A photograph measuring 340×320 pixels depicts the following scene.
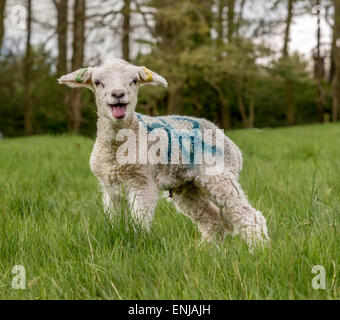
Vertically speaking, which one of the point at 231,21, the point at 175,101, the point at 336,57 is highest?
the point at 231,21

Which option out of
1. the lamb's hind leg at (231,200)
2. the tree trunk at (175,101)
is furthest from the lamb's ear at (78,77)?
the tree trunk at (175,101)

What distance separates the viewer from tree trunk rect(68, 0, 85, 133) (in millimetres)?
9751

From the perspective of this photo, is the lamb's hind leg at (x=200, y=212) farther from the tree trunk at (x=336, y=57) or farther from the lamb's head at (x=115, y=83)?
the tree trunk at (x=336, y=57)

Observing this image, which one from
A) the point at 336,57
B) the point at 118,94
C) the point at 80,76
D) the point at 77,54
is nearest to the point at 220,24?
the point at 336,57

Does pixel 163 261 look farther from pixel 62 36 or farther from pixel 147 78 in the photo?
pixel 62 36

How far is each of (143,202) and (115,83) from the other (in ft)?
2.37

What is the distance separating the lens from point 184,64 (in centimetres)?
1421

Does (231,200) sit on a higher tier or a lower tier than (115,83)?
lower

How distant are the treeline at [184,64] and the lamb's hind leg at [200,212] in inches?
238

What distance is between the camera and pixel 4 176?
4371mm

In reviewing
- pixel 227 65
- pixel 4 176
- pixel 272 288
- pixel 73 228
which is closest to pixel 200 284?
pixel 272 288

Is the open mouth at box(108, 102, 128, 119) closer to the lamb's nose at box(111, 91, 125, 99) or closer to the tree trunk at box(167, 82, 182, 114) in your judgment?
the lamb's nose at box(111, 91, 125, 99)

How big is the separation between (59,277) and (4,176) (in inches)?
106
